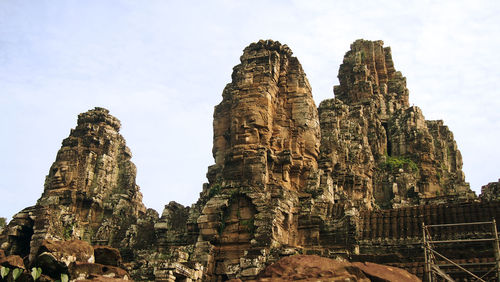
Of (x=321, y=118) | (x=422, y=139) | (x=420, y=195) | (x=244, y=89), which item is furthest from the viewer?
(x=422, y=139)

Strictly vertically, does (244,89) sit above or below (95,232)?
above

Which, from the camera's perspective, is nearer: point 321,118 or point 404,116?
point 321,118

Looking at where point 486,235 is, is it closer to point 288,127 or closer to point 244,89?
point 288,127

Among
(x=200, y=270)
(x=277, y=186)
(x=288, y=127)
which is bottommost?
(x=200, y=270)

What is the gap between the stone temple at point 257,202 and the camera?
84.6 feet

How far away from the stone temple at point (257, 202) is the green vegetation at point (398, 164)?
0.20 metres

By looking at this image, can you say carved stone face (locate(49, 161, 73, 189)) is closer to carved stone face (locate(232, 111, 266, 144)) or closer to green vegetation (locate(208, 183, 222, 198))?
green vegetation (locate(208, 183, 222, 198))

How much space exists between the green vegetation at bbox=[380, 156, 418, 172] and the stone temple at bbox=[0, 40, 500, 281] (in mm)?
197

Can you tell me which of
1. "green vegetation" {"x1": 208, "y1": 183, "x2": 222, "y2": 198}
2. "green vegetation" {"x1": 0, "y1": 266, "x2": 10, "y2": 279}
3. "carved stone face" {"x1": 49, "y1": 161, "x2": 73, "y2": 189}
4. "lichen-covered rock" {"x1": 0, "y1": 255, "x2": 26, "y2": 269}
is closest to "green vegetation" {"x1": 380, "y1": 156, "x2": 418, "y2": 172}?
"green vegetation" {"x1": 208, "y1": 183, "x2": 222, "y2": 198}

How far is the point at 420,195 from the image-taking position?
144ft

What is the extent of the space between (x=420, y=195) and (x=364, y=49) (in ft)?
102

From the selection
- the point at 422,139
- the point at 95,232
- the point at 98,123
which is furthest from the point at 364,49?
the point at 95,232

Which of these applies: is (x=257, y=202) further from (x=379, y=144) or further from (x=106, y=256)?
(x=379, y=144)

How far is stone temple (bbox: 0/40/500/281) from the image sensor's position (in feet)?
84.6
